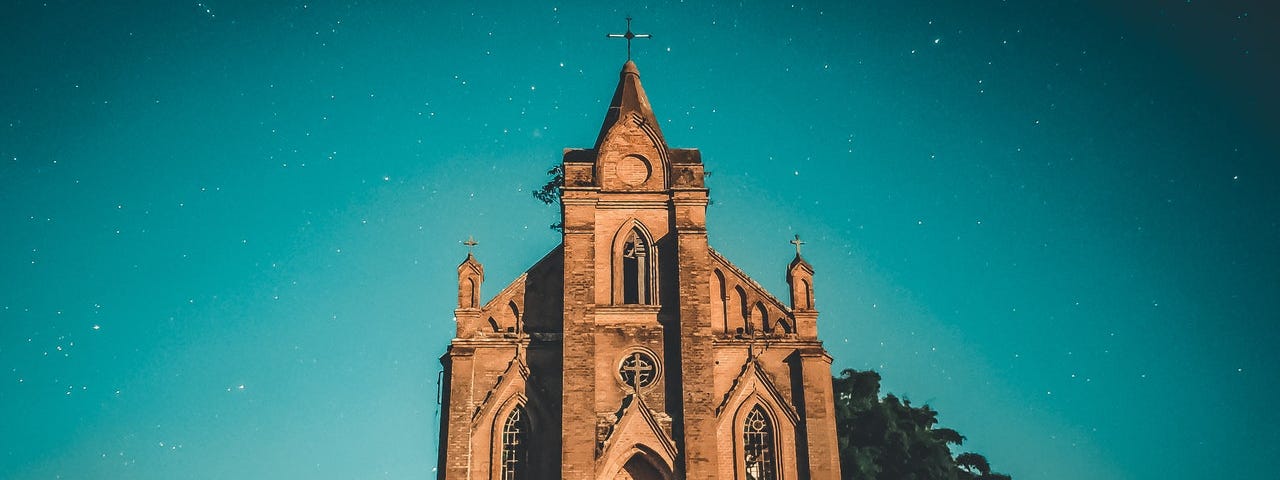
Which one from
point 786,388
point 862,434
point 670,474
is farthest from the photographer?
point 862,434

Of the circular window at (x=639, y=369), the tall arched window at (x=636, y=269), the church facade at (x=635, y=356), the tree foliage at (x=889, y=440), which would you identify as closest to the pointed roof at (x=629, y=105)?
the church facade at (x=635, y=356)

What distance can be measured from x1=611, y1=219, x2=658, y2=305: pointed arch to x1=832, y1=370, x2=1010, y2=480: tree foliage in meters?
14.9

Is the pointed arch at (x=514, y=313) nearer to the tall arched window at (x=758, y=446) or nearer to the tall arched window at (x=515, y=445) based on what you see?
the tall arched window at (x=515, y=445)

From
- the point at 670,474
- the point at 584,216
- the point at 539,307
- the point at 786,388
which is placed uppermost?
the point at 584,216

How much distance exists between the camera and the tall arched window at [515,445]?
3294cm

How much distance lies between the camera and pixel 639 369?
110 feet

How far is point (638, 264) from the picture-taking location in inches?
1406

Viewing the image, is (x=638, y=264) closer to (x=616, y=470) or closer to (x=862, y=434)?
(x=616, y=470)

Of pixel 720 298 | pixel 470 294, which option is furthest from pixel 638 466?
pixel 470 294

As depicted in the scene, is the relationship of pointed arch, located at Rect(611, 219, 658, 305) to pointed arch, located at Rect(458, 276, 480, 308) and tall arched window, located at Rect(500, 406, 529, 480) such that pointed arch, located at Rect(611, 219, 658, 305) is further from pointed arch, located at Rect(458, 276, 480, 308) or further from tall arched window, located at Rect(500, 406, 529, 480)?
tall arched window, located at Rect(500, 406, 529, 480)

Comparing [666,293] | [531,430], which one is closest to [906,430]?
[666,293]

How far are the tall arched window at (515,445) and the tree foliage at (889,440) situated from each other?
1693 centimetres

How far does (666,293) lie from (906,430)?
1846 centimetres

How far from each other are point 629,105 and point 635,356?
9788 mm
